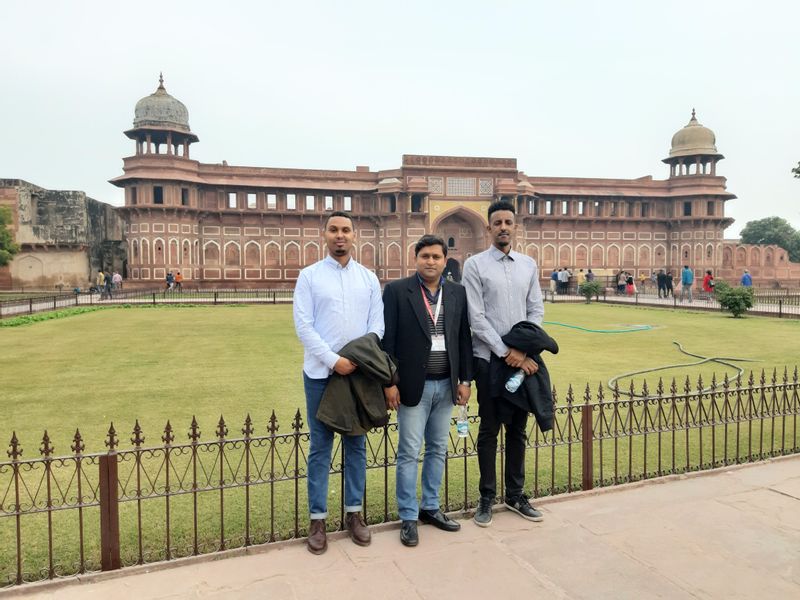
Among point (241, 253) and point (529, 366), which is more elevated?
point (241, 253)

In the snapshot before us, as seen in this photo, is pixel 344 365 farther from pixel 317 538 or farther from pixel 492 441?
pixel 492 441

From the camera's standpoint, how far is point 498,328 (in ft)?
11.0

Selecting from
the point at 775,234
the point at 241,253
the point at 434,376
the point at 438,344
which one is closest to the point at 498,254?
the point at 438,344

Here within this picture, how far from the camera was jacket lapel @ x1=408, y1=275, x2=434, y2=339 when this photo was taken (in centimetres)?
306

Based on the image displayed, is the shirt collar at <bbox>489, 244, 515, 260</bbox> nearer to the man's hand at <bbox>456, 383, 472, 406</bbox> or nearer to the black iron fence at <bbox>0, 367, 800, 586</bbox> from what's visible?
the man's hand at <bbox>456, 383, 472, 406</bbox>

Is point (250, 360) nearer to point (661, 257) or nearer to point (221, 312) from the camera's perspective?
point (221, 312)

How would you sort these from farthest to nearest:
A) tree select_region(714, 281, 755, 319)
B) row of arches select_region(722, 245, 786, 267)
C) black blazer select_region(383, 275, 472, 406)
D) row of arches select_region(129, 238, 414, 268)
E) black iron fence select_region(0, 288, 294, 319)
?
row of arches select_region(722, 245, 786, 267), row of arches select_region(129, 238, 414, 268), black iron fence select_region(0, 288, 294, 319), tree select_region(714, 281, 755, 319), black blazer select_region(383, 275, 472, 406)

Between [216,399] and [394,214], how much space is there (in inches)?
1132

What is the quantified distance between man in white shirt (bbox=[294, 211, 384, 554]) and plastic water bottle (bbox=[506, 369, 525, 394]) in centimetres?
77

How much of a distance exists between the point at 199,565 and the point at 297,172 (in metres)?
33.4

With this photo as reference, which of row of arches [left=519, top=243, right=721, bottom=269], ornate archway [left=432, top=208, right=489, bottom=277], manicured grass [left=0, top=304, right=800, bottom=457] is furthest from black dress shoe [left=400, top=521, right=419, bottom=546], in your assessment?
row of arches [left=519, top=243, right=721, bottom=269]

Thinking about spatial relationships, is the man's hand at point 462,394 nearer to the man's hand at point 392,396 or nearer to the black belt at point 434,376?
the black belt at point 434,376

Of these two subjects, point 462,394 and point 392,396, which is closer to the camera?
point 392,396

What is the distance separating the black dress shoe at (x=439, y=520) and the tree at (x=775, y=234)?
63.0 meters
